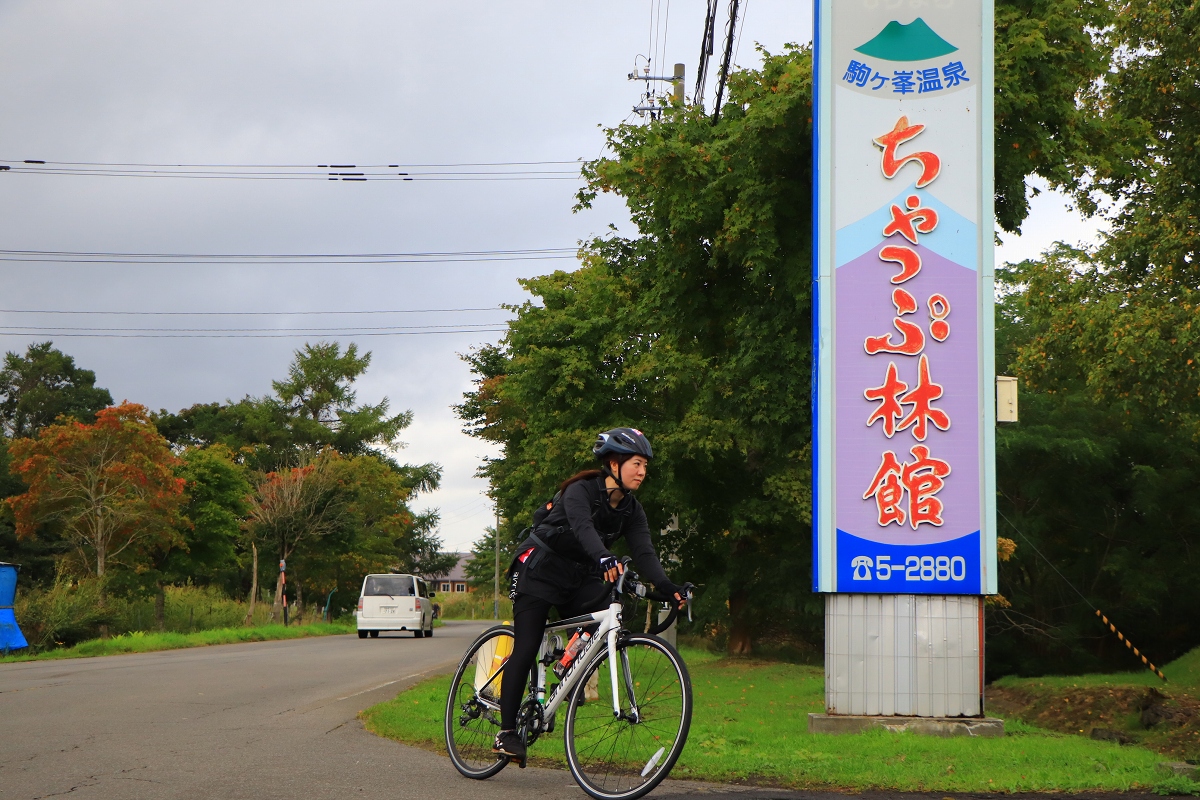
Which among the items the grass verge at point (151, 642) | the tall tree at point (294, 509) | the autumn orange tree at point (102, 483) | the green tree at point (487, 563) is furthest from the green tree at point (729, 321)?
the green tree at point (487, 563)

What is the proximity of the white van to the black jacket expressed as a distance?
2823 cm

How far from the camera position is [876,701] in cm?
990

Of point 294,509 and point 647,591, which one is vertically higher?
point 294,509

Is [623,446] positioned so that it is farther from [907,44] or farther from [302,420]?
[302,420]

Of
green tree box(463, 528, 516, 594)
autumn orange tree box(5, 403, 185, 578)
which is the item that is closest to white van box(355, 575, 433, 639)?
autumn orange tree box(5, 403, 185, 578)

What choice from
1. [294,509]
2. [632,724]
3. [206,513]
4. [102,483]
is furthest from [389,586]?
[632,724]

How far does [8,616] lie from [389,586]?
1280cm

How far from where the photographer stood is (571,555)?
19.5 ft

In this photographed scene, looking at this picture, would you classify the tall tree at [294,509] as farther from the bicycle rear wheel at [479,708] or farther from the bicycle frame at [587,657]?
the bicycle frame at [587,657]

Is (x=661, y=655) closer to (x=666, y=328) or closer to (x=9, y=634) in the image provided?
(x=666, y=328)

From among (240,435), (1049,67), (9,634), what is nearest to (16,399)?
(240,435)

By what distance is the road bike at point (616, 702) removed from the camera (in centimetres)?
531

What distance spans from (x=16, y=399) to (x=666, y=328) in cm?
6185

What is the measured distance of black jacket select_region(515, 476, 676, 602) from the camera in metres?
5.71
